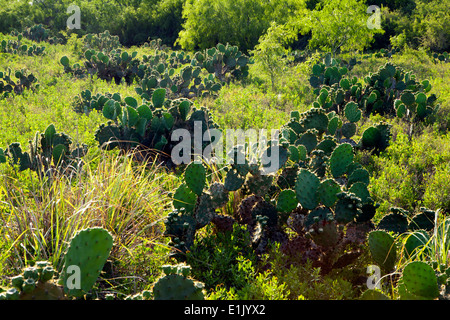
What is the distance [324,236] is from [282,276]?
0.48m

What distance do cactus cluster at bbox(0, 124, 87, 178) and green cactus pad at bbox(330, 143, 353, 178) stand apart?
2.77 meters

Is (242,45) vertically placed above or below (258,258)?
above

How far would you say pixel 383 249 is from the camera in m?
2.87

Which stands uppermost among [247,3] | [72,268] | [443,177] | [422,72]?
[247,3]

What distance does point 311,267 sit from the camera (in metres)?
3.14

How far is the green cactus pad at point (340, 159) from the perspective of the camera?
3.93 metres

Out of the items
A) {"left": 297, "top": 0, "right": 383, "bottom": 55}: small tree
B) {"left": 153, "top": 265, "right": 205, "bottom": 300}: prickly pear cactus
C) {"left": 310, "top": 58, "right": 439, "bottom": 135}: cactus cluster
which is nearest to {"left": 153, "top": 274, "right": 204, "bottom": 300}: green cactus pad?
{"left": 153, "top": 265, "right": 205, "bottom": 300}: prickly pear cactus

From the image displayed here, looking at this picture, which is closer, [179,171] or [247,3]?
[179,171]

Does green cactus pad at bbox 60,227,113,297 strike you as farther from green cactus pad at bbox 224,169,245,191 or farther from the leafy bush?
the leafy bush

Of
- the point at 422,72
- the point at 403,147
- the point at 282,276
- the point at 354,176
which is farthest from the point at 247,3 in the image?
the point at 282,276

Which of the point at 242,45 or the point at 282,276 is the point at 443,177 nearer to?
the point at 282,276

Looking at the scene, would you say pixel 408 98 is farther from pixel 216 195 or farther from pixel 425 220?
pixel 216 195

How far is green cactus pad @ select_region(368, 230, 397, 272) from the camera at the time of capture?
112 inches

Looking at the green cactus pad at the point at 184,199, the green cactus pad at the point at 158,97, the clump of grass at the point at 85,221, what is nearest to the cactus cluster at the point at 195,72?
the green cactus pad at the point at 158,97
